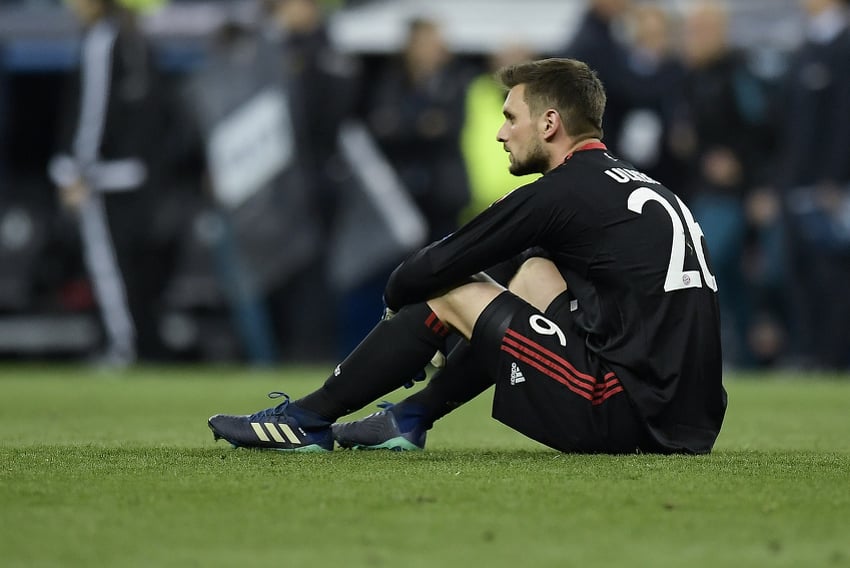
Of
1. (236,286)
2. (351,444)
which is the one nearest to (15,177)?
(236,286)

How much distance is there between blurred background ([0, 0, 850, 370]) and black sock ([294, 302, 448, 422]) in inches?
293

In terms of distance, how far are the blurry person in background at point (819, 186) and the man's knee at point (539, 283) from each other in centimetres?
715

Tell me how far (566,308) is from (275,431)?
39.3 inches

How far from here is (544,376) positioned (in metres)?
4.90

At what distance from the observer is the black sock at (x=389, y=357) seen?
5.02 meters

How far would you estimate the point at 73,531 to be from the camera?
12.0 feet

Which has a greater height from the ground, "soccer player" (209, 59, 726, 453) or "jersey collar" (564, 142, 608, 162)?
"jersey collar" (564, 142, 608, 162)

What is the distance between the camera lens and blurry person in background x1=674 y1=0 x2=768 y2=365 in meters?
12.2

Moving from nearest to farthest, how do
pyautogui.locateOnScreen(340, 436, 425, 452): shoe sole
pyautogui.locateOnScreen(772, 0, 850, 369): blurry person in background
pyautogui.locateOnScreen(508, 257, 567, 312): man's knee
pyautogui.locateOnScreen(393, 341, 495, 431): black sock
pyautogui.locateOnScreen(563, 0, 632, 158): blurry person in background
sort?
pyautogui.locateOnScreen(508, 257, 567, 312): man's knee, pyautogui.locateOnScreen(393, 341, 495, 431): black sock, pyautogui.locateOnScreen(340, 436, 425, 452): shoe sole, pyautogui.locateOnScreen(772, 0, 850, 369): blurry person in background, pyautogui.locateOnScreen(563, 0, 632, 158): blurry person in background

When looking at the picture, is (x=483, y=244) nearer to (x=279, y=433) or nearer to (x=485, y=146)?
(x=279, y=433)

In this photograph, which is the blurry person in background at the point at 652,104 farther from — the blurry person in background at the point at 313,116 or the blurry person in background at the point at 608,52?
the blurry person in background at the point at 313,116

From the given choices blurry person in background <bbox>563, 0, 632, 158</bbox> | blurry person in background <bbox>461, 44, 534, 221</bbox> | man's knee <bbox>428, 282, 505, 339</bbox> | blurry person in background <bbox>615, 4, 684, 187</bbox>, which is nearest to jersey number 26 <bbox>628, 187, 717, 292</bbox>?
man's knee <bbox>428, 282, 505, 339</bbox>

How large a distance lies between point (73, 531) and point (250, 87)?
928 centimetres

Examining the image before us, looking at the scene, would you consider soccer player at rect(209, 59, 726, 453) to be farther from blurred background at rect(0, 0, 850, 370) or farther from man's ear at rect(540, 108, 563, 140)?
blurred background at rect(0, 0, 850, 370)
